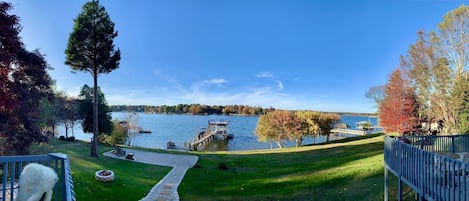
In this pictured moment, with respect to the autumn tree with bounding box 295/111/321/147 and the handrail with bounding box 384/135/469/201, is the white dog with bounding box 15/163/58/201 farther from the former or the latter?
the autumn tree with bounding box 295/111/321/147

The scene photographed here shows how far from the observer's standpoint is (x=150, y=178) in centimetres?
1337

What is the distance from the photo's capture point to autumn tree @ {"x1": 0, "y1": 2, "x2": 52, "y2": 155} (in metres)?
8.57

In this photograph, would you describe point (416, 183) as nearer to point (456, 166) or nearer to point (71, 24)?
point (456, 166)

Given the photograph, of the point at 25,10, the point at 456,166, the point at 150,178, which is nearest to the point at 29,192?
the point at 456,166

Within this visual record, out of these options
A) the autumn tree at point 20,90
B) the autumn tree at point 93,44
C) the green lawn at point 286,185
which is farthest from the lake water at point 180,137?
the autumn tree at point 20,90

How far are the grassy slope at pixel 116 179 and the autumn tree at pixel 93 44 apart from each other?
230cm

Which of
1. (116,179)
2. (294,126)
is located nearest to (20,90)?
(116,179)

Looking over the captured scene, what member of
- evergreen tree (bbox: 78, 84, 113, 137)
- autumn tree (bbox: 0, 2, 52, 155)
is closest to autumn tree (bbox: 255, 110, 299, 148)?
evergreen tree (bbox: 78, 84, 113, 137)

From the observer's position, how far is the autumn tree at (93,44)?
55.1ft

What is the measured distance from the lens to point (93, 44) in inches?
672

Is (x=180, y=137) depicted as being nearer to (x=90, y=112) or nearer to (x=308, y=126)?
(x=308, y=126)

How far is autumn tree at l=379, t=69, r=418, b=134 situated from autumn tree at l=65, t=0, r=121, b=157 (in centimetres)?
2215

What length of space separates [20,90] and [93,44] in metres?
7.92

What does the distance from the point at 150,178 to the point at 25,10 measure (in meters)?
9.50
